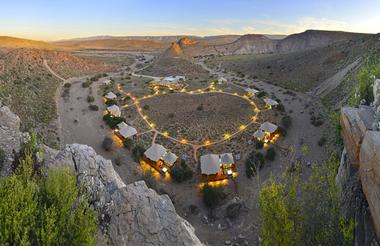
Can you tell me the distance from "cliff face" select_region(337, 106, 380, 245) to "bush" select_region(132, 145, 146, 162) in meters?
23.1

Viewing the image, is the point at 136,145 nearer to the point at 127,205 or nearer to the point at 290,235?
the point at 127,205

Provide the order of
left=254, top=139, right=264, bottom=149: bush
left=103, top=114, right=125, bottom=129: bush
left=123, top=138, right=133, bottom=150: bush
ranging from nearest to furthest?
left=254, top=139, right=264, bottom=149: bush → left=123, top=138, right=133, bottom=150: bush → left=103, top=114, right=125, bottom=129: bush

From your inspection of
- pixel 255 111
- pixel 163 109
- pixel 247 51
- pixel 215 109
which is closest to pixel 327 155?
pixel 255 111

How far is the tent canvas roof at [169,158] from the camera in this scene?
32534 millimetres

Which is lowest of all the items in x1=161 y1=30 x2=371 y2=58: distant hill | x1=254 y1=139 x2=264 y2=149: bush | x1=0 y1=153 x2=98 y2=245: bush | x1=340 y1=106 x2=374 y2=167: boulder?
x1=254 y1=139 x2=264 y2=149: bush

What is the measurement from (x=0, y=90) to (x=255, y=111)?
38.1m

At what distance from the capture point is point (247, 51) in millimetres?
134500

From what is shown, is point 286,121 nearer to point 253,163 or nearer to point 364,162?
point 253,163

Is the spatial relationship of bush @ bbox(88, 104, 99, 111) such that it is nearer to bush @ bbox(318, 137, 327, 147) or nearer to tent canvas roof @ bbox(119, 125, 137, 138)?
tent canvas roof @ bbox(119, 125, 137, 138)

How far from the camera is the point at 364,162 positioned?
13.0 metres

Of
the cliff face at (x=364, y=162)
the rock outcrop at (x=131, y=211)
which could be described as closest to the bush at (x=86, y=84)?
the rock outcrop at (x=131, y=211)

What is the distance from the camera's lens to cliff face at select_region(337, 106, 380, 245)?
11.3 meters

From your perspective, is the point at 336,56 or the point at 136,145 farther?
the point at 336,56

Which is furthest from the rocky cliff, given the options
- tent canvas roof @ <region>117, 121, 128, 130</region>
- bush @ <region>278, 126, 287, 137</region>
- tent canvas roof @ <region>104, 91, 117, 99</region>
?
tent canvas roof @ <region>104, 91, 117, 99</region>
